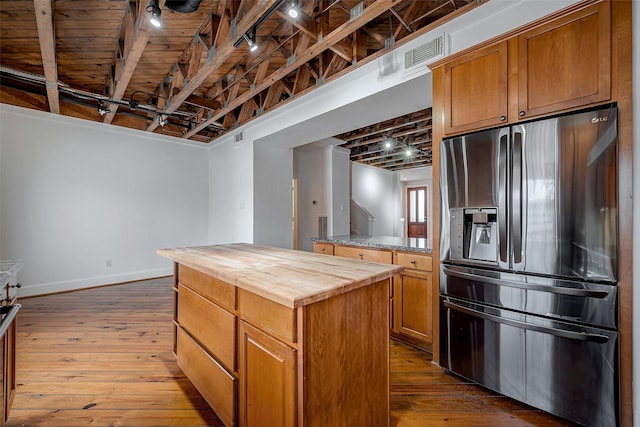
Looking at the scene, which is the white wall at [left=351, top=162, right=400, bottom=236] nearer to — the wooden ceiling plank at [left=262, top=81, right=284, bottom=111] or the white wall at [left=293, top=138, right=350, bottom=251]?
the white wall at [left=293, top=138, right=350, bottom=251]

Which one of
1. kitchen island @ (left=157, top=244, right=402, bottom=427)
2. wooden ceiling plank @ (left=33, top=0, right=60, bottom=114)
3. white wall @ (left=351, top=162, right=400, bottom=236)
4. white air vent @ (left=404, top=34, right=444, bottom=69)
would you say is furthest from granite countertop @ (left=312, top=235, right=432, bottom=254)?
white wall @ (left=351, top=162, right=400, bottom=236)

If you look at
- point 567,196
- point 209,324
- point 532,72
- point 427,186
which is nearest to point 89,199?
point 209,324

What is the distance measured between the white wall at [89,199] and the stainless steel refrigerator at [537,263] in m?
5.07

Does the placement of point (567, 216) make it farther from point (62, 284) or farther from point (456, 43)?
point (62, 284)

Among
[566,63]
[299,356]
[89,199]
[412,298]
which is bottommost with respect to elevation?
[412,298]

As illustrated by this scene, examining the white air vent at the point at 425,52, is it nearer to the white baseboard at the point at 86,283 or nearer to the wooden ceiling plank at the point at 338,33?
the wooden ceiling plank at the point at 338,33

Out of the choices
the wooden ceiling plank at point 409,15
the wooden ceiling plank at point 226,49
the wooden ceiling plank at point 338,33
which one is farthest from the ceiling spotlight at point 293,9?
the wooden ceiling plank at point 409,15

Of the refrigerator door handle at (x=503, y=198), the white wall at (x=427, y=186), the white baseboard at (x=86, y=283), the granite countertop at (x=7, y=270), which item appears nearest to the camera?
the granite countertop at (x=7, y=270)

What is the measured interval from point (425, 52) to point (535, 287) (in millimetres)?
1953

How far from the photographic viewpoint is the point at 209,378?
5.72 ft

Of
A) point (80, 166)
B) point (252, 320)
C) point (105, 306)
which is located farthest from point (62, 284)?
point (252, 320)

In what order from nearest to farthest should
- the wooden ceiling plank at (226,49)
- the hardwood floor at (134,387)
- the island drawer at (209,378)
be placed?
the island drawer at (209,378) → the hardwood floor at (134,387) → the wooden ceiling plank at (226,49)

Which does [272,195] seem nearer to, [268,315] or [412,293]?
[412,293]

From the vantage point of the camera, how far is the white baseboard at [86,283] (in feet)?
13.5
